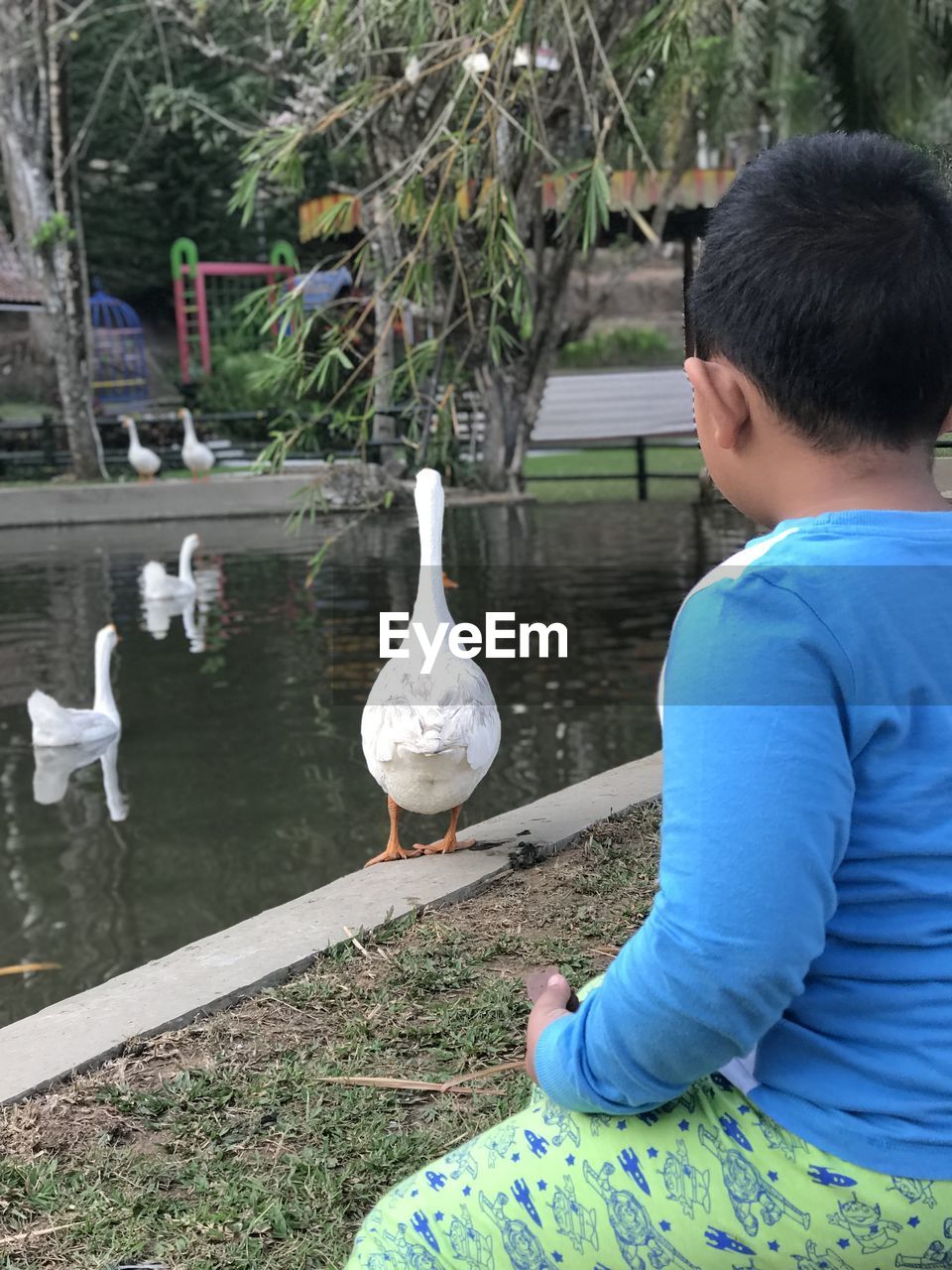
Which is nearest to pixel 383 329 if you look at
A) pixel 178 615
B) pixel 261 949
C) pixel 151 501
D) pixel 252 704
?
pixel 261 949

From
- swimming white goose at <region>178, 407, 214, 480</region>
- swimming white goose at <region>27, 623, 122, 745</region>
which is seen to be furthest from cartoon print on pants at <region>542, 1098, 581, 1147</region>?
swimming white goose at <region>178, 407, 214, 480</region>

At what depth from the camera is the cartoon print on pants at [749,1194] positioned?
116 cm

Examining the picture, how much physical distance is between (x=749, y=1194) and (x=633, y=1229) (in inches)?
4.4

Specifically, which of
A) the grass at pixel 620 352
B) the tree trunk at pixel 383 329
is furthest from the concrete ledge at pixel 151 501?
the grass at pixel 620 352

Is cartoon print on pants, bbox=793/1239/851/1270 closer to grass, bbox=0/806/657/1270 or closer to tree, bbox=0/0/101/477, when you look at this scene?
grass, bbox=0/806/657/1270

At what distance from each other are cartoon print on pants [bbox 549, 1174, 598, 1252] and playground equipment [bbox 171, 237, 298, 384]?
22.7 meters

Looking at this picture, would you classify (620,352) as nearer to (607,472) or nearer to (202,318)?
(202,318)

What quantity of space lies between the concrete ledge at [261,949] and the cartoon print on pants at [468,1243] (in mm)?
1610

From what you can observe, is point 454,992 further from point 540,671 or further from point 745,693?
point 540,671

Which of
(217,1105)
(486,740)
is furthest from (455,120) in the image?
(217,1105)

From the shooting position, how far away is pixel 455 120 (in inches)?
220

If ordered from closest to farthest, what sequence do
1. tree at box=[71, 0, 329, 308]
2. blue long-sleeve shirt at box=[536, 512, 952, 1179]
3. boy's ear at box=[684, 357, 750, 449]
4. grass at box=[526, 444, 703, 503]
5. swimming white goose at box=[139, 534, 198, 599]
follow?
1. blue long-sleeve shirt at box=[536, 512, 952, 1179]
2. boy's ear at box=[684, 357, 750, 449]
3. swimming white goose at box=[139, 534, 198, 599]
4. grass at box=[526, 444, 703, 503]
5. tree at box=[71, 0, 329, 308]

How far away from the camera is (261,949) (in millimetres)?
3264

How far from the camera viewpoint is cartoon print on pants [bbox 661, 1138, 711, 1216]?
1.19 meters
